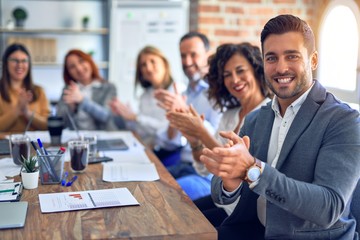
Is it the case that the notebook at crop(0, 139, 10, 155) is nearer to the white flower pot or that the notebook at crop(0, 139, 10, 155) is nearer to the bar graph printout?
the white flower pot

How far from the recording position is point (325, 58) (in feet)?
Result: 8.89

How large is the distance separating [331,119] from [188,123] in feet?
2.87

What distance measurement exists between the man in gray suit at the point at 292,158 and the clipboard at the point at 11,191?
61 cm

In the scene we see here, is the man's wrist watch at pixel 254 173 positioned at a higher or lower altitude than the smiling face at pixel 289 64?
lower

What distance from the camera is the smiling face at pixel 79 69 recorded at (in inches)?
130

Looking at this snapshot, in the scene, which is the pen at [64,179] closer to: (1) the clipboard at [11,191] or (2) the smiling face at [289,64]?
(1) the clipboard at [11,191]

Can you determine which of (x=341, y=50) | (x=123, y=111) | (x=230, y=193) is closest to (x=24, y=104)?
(x=123, y=111)

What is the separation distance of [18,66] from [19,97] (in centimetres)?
29

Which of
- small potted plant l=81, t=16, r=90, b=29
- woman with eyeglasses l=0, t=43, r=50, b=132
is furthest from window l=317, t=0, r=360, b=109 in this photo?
small potted plant l=81, t=16, r=90, b=29

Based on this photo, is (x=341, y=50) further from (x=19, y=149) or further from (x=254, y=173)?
(x=19, y=149)

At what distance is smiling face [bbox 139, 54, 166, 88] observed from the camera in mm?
3137

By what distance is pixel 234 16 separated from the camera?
3244mm

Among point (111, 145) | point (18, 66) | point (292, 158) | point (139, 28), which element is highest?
point (139, 28)

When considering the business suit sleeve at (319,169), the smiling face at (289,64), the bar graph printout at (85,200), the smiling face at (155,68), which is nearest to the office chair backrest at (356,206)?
the business suit sleeve at (319,169)
